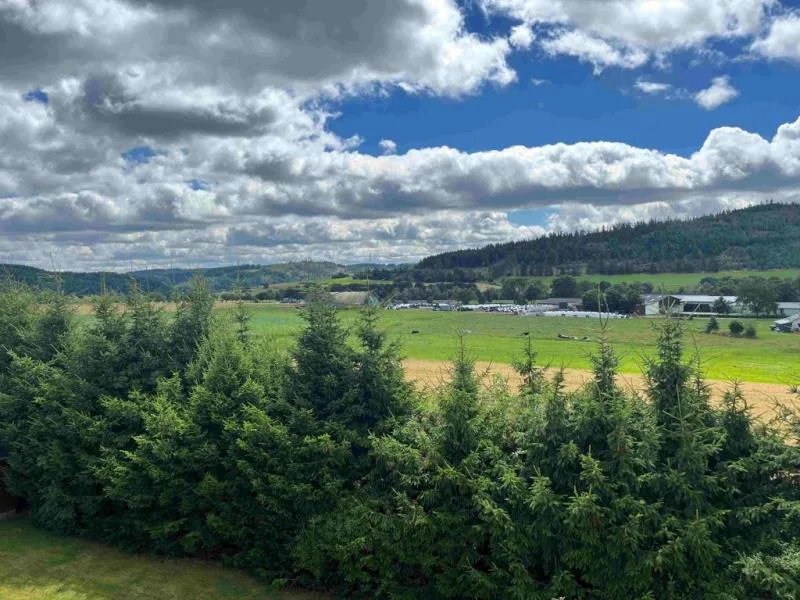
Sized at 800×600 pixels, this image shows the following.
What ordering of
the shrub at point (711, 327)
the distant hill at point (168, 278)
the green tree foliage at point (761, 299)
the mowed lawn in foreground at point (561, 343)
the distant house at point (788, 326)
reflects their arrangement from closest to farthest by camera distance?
the distant hill at point (168, 278) < the mowed lawn in foreground at point (561, 343) < the shrub at point (711, 327) < the distant house at point (788, 326) < the green tree foliage at point (761, 299)

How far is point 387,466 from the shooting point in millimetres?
11953

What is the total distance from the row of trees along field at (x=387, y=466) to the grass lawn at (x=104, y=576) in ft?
1.42

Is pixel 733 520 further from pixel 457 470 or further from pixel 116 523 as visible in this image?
pixel 116 523

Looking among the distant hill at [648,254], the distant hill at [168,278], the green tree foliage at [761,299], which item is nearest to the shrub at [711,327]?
the green tree foliage at [761,299]

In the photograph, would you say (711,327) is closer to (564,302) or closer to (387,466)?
(387,466)

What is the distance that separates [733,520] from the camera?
9734 mm

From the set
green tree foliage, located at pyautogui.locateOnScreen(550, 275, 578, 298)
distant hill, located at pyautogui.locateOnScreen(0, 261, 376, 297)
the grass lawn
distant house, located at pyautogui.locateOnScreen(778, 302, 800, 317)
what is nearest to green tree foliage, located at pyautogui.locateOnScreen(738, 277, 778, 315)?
distant house, located at pyautogui.locateOnScreen(778, 302, 800, 317)

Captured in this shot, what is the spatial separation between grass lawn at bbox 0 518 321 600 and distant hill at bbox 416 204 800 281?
14843 cm

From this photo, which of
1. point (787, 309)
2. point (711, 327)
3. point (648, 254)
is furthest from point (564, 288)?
point (711, 327)

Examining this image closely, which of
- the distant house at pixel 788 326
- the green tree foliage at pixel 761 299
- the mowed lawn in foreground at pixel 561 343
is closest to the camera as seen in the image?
the mowed lawn in foreground at pixel 561 343

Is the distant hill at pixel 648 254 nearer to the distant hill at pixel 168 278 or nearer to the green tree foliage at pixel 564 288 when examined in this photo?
the green tree foliage at pixel 564 288

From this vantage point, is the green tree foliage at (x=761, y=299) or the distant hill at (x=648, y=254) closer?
the green tree foliage at (x=761, y=299)

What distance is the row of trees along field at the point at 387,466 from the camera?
9.54 meters

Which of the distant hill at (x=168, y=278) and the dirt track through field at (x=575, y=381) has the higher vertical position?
the distant hill at (x=168, y=278)
